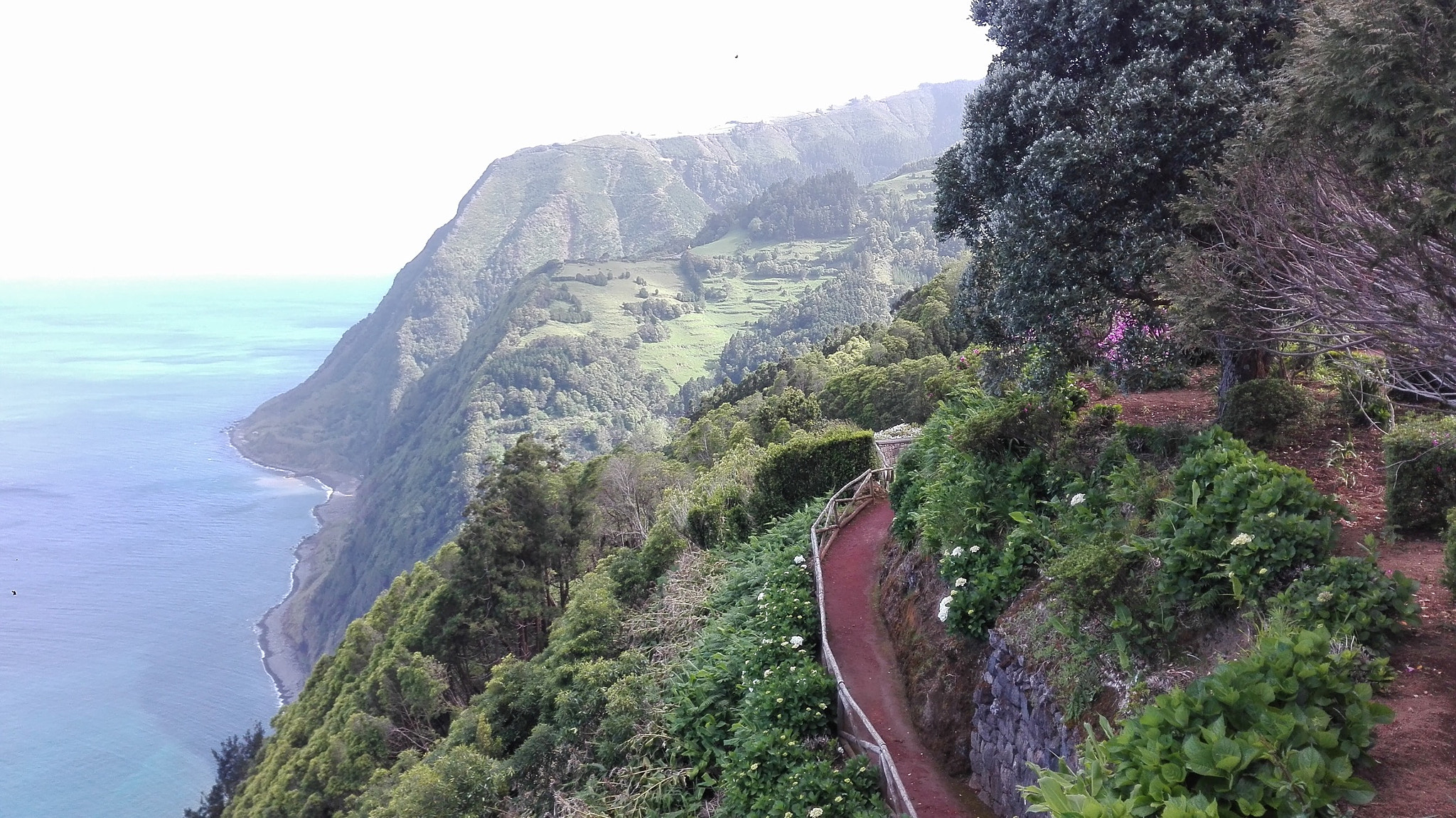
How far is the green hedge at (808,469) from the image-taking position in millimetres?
17328

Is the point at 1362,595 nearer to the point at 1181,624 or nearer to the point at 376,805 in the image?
the point at 1181,624

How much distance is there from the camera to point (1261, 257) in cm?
645

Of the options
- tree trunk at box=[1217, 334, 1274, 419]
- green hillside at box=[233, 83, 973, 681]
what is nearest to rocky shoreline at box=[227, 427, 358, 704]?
green hillside at box=[233, 83, 973, 681]

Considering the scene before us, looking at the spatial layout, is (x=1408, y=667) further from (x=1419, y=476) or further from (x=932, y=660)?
(x=932, y=660)

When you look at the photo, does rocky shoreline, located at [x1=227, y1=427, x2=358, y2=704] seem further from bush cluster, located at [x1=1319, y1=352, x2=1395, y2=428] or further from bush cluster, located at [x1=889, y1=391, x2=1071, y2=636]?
bush cluster, located at [x1=1319, y1=352, x2=1395, y2=428]

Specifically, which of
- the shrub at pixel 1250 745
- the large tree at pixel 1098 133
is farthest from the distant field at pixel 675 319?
the shrub at pixel 1250 745

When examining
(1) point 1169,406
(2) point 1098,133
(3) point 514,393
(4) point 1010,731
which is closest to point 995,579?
(4) point 1010,731

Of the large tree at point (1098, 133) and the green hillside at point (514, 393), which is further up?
the large tree at point (1098, 133)

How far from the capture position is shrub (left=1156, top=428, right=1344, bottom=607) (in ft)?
18.3

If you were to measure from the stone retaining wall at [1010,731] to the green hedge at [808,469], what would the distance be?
30.5 feet

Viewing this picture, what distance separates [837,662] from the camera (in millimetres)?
10125

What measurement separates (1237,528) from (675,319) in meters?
178

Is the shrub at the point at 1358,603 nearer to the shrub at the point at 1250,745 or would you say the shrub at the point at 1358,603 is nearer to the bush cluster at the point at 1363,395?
the shrub at the point at 1250,745

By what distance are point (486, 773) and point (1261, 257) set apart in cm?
1370
